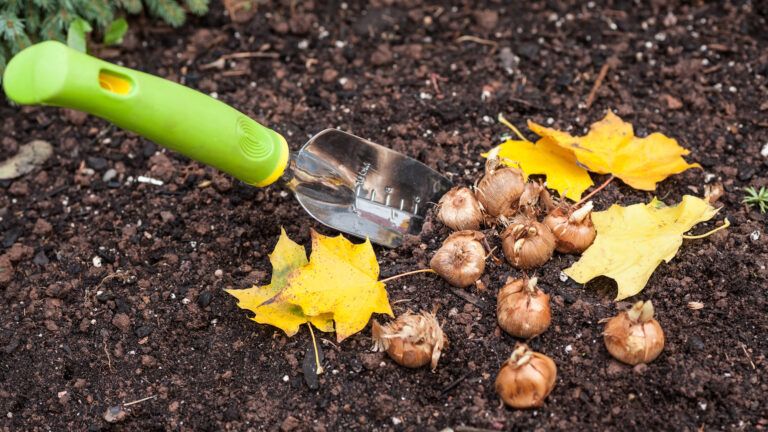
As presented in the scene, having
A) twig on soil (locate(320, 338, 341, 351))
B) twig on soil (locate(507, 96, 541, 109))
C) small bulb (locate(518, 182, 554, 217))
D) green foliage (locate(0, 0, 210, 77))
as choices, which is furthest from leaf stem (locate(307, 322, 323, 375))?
green foliage (locate(0, 0, 210, 77))

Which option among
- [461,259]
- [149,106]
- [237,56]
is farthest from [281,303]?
[237,56]

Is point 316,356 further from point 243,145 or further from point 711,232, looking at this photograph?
point 711,232

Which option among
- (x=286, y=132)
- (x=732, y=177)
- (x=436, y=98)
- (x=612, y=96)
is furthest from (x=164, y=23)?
(x=732, y=177)

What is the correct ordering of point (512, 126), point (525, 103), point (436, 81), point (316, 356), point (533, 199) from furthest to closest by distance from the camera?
point (436, 81), point (525, 103), point (512, 126), point (533, 199), point (316, 356)

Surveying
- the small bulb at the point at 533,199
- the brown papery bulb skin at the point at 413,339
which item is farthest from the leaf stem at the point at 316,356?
the small bulb at the point at 533,199

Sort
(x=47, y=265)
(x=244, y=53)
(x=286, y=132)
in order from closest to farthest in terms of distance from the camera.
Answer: (x=47, y=265) < (x=286, y=132) < (x=244, y=53)

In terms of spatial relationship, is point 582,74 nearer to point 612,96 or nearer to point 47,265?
point 612,96
